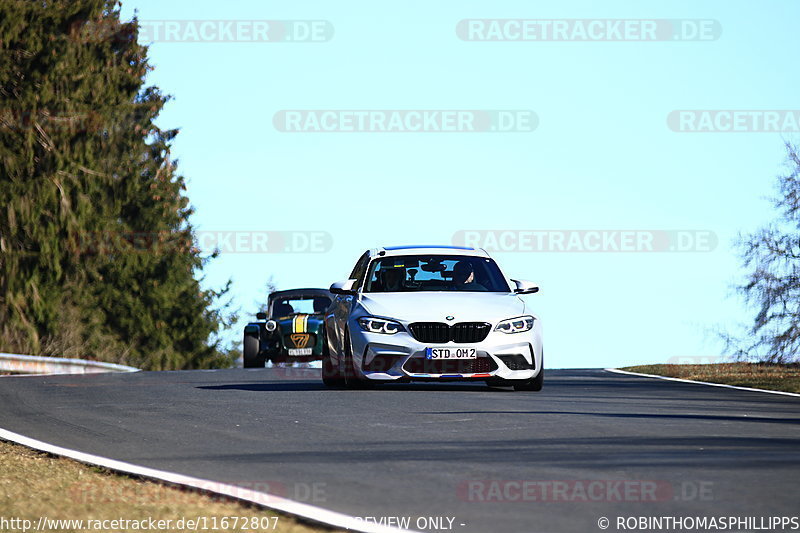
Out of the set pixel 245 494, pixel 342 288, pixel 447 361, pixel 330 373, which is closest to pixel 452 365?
pixel 447 361

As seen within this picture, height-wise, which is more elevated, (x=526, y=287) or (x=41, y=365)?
(x=526, y=287)

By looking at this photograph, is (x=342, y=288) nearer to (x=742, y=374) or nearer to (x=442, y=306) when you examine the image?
(x=442, y=306)

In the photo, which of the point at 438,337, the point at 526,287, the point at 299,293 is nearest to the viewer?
the point at 438,337

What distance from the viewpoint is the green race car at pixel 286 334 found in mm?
27875

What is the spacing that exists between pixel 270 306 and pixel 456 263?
41.6ft

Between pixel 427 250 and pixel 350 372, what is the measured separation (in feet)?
7.17

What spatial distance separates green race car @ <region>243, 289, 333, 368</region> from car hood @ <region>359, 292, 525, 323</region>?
1168 centimetres

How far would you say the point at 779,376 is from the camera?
20.4 metres

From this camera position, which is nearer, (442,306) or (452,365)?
(452,365)

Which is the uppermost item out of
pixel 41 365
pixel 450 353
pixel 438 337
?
pixel 438 337

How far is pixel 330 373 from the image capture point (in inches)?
683

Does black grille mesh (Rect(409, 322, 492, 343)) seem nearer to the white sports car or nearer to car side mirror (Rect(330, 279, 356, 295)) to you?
the white sports car

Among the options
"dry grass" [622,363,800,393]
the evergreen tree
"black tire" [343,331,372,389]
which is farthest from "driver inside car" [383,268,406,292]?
the evergreen tree

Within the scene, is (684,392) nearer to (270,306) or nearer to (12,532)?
(12,532)
